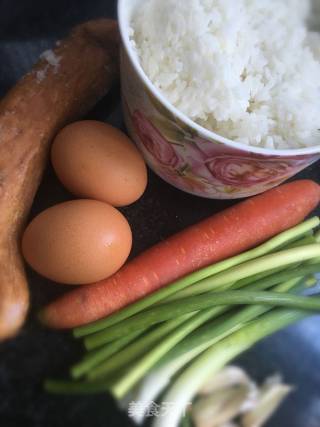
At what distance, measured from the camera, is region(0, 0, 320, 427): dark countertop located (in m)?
0.79

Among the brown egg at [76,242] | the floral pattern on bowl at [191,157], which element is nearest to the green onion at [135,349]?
the brown egg at [76,242]

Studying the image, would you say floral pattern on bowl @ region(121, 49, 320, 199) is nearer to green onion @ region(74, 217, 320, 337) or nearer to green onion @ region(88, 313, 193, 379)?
green onion @ region(74, 217, 320, 337)

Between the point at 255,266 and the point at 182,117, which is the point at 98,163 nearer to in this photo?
the point at 182,117

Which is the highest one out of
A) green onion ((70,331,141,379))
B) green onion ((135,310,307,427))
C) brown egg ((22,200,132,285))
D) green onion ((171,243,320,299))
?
brown egg ((22,200,132,285))

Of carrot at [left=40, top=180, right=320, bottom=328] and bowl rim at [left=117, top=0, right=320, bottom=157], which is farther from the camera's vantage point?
carrot at [left=40, top=180, right=320, bottom=328]

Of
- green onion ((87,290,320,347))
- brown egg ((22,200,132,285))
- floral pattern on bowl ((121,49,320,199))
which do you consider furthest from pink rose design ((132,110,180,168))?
green onion ((87,290,320,347))

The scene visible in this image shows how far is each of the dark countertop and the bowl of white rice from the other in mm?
147

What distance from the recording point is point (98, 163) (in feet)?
2.72

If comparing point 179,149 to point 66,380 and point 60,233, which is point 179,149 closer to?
point 60,233

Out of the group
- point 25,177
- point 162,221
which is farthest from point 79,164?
point 162,221

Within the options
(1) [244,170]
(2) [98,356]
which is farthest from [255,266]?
(2) [98,356]

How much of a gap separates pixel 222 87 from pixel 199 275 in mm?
321

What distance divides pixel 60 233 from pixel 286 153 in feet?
1.15

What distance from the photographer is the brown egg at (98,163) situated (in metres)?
0.83
